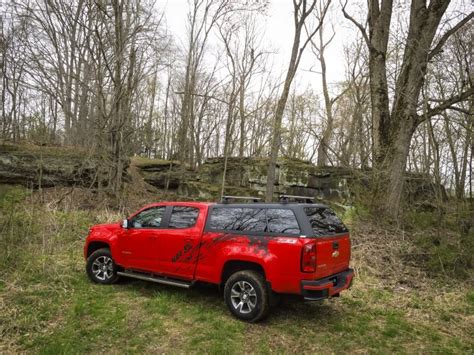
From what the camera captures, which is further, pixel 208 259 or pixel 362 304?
A: pixel 362 304

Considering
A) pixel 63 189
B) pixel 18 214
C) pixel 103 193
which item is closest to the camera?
pixel 18 214

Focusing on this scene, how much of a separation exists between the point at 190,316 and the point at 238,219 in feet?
5.50

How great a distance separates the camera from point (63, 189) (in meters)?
16.8

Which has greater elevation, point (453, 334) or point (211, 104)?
point (211, 104)

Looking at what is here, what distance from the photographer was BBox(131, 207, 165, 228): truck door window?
6.46 m

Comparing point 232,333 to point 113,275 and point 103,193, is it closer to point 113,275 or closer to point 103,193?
point 113,275

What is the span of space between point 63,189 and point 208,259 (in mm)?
13671

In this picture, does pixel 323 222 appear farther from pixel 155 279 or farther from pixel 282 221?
pixel 155 279

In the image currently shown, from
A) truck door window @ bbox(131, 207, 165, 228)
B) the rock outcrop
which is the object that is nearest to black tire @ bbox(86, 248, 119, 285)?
truck door window @ bbox(131, 207, 165, 228)

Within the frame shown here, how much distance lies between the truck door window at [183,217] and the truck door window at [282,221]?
4.69 feet

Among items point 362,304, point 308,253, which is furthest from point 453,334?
point 308,253

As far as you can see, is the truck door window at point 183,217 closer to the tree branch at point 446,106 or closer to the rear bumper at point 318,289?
the rear bumper at point 318,289

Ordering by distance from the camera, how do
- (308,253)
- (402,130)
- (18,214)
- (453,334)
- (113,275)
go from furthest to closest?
(402,130) < (18,214) < (113,275) < (453,334) < (308,253)

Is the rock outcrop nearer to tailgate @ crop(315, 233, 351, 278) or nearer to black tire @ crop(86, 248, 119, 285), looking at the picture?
black tire @ crop(86, 248, 119, 285)
